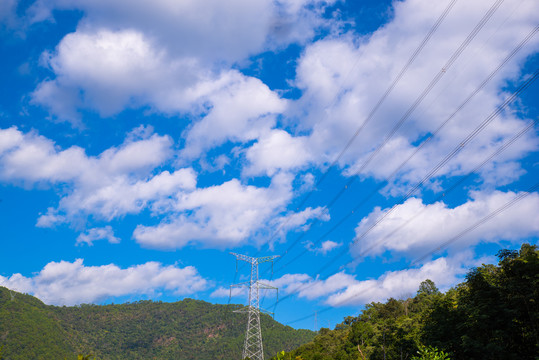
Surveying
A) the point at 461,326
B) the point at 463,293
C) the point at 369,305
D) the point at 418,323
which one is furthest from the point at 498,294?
the point at 369,305

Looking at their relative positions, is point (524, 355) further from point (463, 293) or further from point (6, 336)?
point (6, 336)

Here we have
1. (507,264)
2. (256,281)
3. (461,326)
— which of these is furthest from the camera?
(256,281)

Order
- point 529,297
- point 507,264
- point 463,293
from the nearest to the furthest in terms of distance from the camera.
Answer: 1. point 529,297
2. point 507,264
3. point 463,293

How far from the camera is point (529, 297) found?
39031 mm

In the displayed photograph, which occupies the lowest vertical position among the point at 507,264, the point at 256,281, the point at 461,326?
the point at 461,326

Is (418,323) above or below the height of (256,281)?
below

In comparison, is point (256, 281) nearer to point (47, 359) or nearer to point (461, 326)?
point (461, 326)

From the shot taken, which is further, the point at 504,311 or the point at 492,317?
the point at 492,317

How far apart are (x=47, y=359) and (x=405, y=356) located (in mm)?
182329

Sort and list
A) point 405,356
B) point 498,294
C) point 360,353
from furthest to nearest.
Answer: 1. point 360,353
2. point 405,356
3. point 498,294

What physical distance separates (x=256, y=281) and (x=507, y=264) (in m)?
40.3

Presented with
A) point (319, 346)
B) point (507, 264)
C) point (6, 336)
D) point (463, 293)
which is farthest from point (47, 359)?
point (507, 264)

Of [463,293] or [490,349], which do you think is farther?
[463,293]

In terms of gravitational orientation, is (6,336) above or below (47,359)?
above
